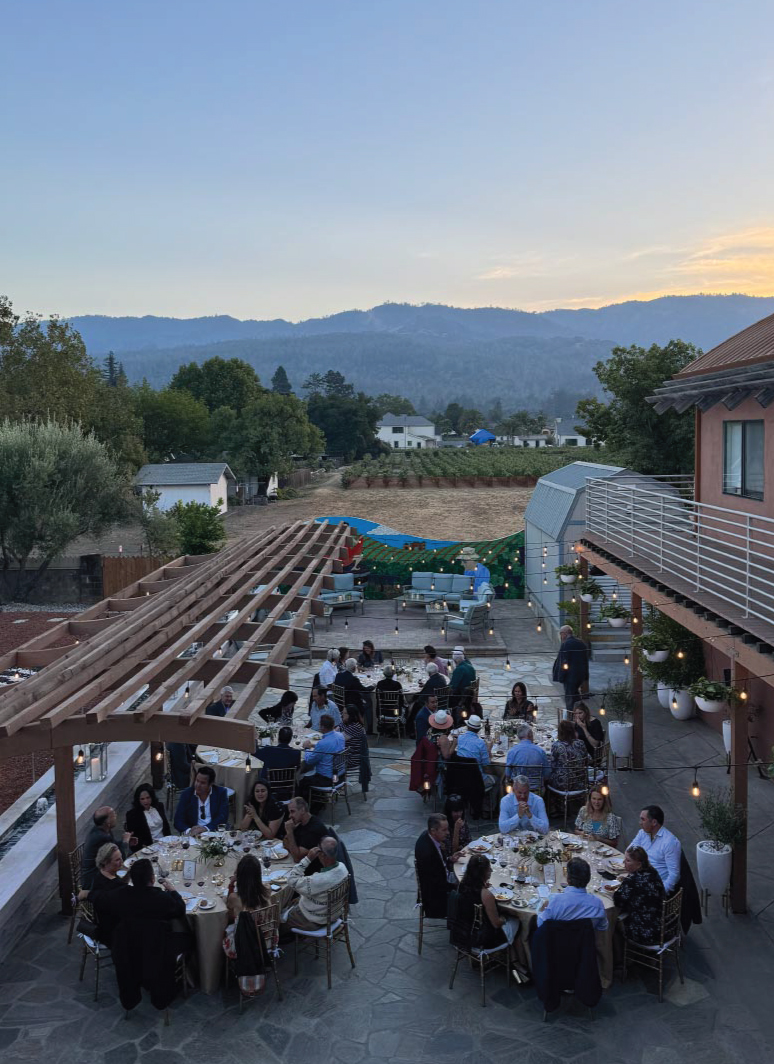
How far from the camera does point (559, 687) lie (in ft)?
53.8

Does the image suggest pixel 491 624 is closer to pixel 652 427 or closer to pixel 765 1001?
pixel 652 427

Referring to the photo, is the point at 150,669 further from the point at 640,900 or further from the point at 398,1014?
the point at 640,900

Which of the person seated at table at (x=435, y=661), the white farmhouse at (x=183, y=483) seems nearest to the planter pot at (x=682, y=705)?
the person seated at table at (x=435, y=661)

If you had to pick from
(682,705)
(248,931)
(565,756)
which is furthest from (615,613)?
(248,931)

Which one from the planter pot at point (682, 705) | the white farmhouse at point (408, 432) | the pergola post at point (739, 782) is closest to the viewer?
the pergola post at point (739, 782)

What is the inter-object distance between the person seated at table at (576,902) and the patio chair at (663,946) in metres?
0.68

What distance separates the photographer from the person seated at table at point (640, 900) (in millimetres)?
7152

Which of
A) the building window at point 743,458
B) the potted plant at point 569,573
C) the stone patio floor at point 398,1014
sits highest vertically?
the building window at point 743,458

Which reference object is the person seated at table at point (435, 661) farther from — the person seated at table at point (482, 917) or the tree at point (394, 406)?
the tree at point (394, 406)

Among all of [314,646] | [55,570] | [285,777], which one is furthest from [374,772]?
[55,570]

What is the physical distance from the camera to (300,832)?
8.30m

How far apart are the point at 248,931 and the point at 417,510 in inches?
1926

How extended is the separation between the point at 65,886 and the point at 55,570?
19.4 metres

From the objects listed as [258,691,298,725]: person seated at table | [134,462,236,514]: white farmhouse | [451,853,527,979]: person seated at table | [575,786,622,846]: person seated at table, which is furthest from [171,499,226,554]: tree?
[451,853,527,979]: person seated at table
